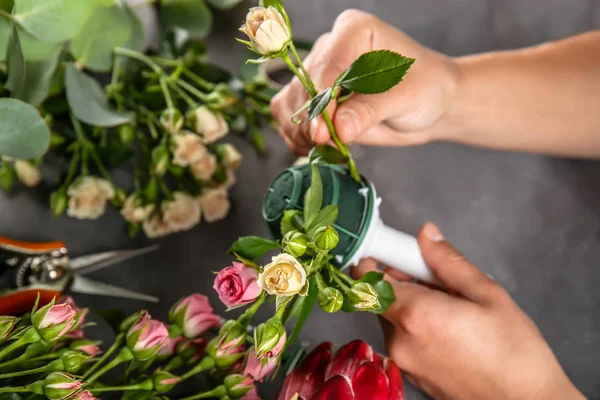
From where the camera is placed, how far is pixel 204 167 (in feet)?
1.74

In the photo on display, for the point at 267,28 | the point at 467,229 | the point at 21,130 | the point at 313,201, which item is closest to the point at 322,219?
the point at 313,201

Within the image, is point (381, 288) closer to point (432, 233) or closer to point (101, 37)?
point (432, 233)

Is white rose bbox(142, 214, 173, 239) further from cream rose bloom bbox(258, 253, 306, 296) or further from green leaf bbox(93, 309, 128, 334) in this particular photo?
cream rose bloom bbox(258, 253, 306, 296)

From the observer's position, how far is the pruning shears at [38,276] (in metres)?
0.47

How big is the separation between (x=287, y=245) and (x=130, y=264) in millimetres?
346

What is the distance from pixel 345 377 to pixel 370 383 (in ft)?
0.05

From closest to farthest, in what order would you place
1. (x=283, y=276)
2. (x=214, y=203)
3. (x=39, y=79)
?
1. (x=283, y=276)
2. (x=39, y=79)
3. (x=214, y=203)

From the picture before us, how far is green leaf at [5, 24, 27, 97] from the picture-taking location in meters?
0.38

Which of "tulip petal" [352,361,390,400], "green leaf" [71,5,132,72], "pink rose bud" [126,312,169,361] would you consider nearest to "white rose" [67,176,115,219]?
"green leaf" [71,5,132,72]

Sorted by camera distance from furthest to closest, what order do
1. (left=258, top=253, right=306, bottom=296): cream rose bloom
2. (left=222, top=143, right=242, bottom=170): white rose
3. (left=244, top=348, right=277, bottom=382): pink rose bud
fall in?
(left=222, top=143, right=242, bottom=170): white rose → (left=244, top=348, right=277, bottom=382): pink rose bud → (left=258, top=253, right=306, bottom=296): cream rose bloom

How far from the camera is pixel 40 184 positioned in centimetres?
60

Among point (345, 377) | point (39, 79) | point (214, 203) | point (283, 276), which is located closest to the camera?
point (283, 276)

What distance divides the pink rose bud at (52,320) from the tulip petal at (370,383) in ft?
0.58

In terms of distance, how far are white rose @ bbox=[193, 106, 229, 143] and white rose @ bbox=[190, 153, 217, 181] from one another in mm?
22
